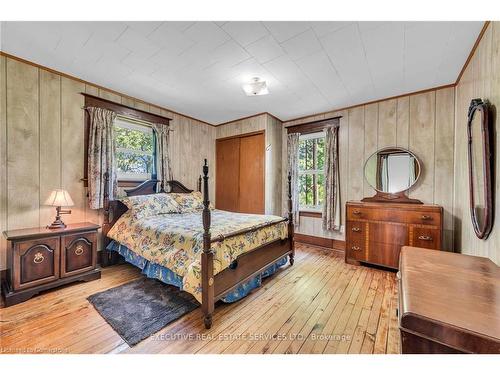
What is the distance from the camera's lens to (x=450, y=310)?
792mm

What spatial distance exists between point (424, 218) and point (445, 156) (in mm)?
985

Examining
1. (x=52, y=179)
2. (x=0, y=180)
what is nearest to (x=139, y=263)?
(x=52, y=179)

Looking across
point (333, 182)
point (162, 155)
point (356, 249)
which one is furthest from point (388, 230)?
point (162, 155)

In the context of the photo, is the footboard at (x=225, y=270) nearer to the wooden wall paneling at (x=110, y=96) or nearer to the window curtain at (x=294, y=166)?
the window curtain at (x=294, y=166)

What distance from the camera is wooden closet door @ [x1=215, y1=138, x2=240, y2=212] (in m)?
4.43

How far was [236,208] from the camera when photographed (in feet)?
14.5

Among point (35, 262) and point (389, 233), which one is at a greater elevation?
point (389, 233)

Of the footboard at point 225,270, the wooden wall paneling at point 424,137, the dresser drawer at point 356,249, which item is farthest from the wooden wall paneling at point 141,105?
the wooden wall paneling at point 424,137

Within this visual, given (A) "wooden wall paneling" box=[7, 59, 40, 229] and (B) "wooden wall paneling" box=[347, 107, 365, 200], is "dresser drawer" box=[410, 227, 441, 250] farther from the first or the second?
(A) "wooden wall paneling" box=[7, 59, 40, 229]

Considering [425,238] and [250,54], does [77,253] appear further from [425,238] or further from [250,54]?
[425,238]

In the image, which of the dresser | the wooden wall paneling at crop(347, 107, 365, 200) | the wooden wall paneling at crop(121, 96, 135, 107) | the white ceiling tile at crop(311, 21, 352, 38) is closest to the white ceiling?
the white ceiling tile at crop(311, 21, 352, 38)

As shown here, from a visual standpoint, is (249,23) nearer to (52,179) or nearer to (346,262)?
(52,179)

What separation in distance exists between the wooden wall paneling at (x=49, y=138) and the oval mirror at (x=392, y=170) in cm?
430

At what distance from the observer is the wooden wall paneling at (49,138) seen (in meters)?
2.49
